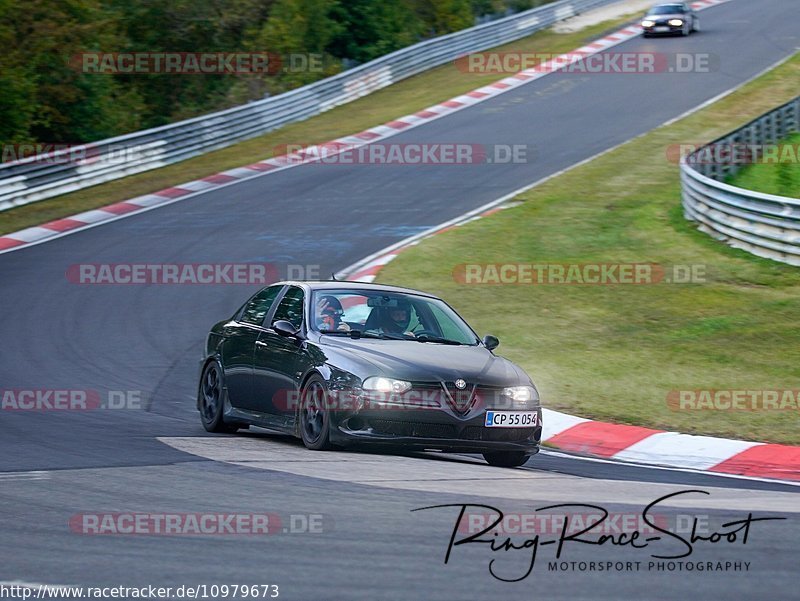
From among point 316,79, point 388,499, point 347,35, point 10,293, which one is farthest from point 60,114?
point 388,499

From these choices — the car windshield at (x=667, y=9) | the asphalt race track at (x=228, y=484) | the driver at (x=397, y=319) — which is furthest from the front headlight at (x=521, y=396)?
the car windshield at (x=667, y=9)

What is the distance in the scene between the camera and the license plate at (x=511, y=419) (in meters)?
9.52

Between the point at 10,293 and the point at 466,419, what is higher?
the point at 466,419

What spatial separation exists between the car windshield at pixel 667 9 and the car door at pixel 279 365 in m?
35.4

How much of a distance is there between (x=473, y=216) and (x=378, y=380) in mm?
14900

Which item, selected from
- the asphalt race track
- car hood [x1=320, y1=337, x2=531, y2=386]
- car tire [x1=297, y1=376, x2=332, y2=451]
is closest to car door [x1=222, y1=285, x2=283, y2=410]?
the asphalt race track

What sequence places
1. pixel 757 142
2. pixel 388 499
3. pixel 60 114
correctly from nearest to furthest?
pixel 388 499 → pixel 757 142 → pixel 60 114

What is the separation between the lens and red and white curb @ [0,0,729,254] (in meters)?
23.2

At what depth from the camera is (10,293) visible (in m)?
18.2

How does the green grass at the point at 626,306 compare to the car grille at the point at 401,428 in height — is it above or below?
below

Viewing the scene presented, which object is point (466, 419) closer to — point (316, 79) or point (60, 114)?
point (60, 114)

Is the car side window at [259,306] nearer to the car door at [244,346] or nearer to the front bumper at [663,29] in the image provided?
the car door at [244,346]

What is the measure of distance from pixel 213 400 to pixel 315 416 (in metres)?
1.95

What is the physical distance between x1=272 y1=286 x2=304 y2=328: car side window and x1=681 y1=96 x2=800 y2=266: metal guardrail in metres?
9.72
